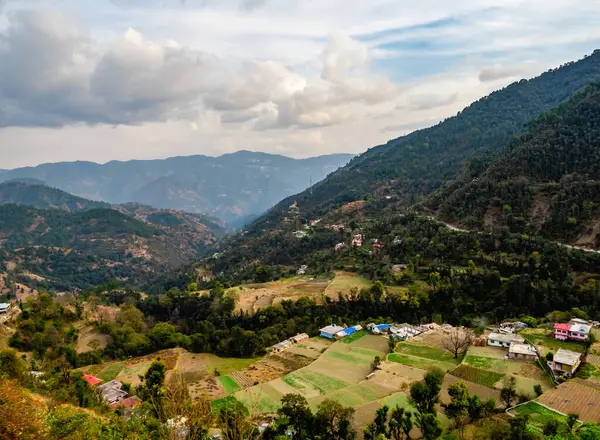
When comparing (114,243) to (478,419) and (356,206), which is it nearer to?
(356,206)

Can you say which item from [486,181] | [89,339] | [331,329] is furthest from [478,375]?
[486,181]

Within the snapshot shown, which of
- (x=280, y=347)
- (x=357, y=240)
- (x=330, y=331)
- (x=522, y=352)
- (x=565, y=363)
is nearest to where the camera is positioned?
(x=565, y=363)

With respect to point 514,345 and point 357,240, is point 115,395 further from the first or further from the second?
point 357,240

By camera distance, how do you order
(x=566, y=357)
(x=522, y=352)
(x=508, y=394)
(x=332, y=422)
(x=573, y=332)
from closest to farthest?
(x=332, y=422), (x=508, y=394), (x=566, y=357), (x=522, y=352), (x=573, y=332)

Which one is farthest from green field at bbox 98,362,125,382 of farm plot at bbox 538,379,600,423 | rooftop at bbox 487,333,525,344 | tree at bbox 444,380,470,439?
farm plot at bbox 538,379,600,423

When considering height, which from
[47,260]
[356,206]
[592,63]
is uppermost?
[592,63]

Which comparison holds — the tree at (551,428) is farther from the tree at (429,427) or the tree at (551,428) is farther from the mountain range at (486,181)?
the mountain range at (486,181)

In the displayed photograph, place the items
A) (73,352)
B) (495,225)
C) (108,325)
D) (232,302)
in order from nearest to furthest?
(73,352), (108,325), (232,302), (495,225)

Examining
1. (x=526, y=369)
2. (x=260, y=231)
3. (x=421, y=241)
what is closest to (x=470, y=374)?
(x=526, y=369)
